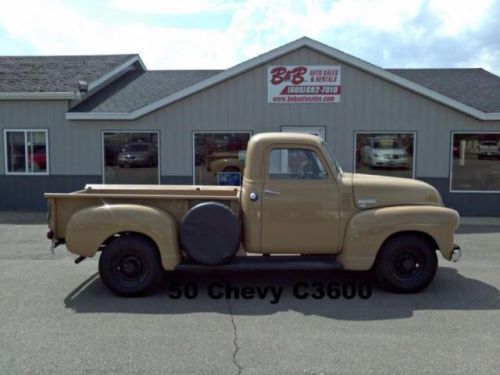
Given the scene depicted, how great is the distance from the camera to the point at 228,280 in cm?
691

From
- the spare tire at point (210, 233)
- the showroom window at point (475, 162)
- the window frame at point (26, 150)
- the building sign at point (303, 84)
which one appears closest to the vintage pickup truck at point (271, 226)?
the spare tire at point (210, 233)

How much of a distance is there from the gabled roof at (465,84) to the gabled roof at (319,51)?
0.73 m

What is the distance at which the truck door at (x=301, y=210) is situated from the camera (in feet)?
20.4

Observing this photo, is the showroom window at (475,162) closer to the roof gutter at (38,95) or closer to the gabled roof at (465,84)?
the gabled roof at (465,84)

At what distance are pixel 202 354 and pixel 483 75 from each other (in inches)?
617

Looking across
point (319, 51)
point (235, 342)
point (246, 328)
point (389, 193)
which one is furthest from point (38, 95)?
point (235, 342)

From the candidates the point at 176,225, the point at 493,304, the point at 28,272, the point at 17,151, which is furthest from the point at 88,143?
the point at 493,304

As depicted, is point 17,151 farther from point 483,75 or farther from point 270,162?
point 483,75

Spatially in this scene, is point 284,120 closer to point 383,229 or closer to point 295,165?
point 295,165

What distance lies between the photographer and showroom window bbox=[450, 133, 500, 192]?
1254 centimetres

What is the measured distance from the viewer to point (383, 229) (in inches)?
240

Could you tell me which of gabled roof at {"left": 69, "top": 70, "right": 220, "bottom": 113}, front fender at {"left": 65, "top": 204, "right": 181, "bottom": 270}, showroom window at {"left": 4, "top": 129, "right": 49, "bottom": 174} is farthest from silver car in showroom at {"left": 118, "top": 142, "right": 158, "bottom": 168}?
front fender at {"left": 65, "top": 204, "right": 181, "bottom": 270}

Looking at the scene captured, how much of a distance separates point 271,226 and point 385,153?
7.52 m

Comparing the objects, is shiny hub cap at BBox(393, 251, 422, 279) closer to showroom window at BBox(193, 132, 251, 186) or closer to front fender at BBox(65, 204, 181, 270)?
front fender at BBox(65, 204, 181, 270)
